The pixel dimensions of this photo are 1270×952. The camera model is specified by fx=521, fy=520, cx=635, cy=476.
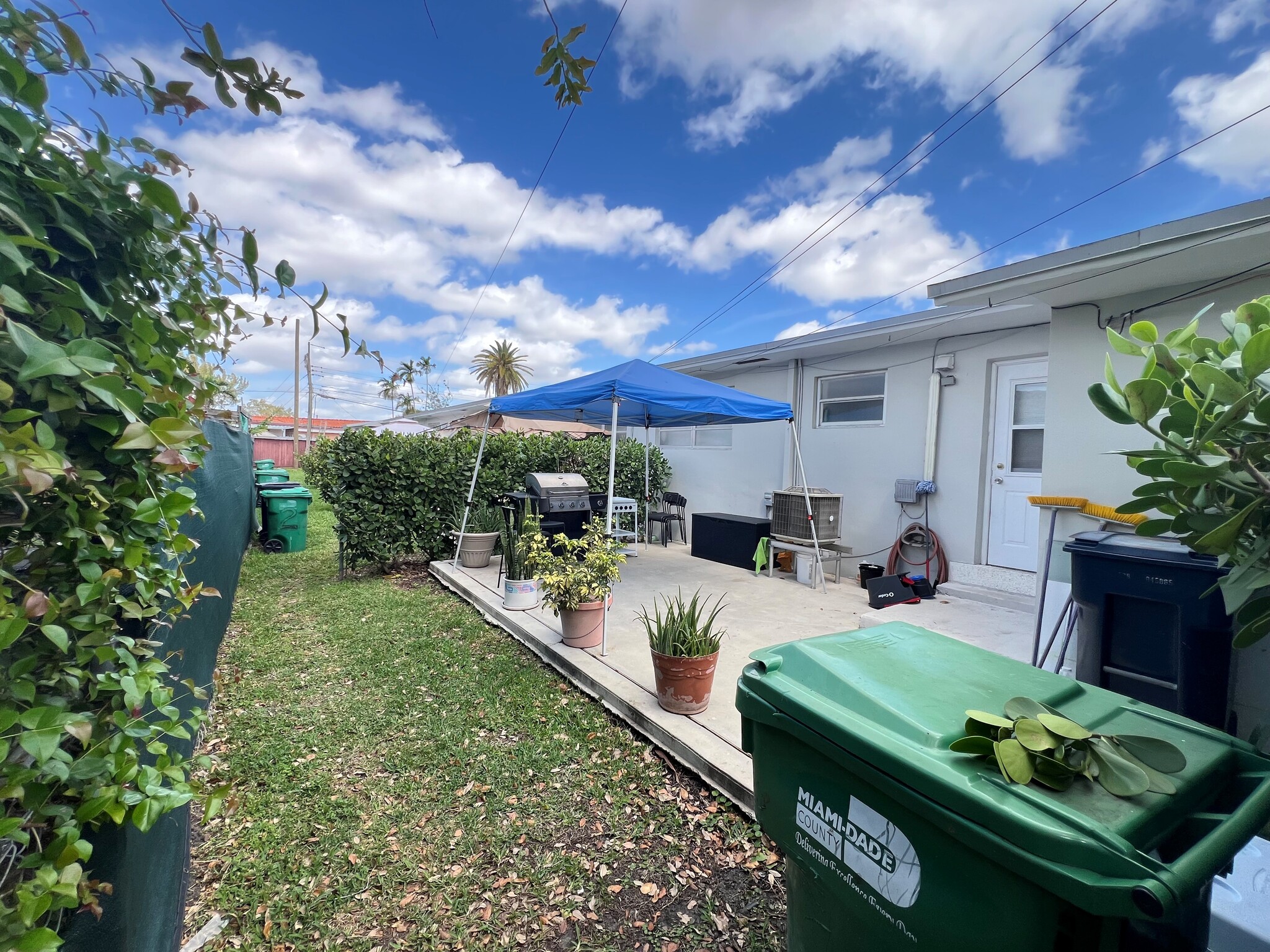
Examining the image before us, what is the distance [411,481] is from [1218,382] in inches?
281

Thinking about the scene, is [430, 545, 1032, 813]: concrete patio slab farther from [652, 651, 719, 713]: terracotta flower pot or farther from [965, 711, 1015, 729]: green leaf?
[965, 711, 1015, 729]: green leaf

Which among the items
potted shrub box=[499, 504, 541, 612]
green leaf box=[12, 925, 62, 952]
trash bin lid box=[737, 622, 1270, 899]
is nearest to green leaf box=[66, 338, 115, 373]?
green leaf box=[12, 925, 62, 952]

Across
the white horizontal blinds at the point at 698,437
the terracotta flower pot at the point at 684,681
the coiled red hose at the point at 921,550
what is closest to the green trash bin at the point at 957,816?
the terracotta flower pot at the point at 684,681

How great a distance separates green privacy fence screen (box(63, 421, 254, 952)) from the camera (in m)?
1.09

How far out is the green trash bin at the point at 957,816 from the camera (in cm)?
76

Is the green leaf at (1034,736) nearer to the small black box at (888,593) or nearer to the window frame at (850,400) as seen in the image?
the small black box at (888,593)

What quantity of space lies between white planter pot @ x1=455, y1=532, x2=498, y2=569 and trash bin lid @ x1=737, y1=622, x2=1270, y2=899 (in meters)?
5.77

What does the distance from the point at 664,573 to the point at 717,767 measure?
4.16 m

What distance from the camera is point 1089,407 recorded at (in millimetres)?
3389

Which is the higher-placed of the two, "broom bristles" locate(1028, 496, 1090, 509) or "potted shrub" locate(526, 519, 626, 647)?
"broom bristles" locate(1028, 496, 1090, 509)

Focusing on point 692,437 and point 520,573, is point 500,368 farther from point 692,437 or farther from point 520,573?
point 520,573

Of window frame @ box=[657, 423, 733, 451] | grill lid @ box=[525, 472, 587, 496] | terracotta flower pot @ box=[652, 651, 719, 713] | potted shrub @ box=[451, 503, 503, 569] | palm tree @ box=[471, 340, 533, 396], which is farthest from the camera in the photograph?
palm tree @ box=[471, 340, 533, 396]

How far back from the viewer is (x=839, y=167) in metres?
8.18

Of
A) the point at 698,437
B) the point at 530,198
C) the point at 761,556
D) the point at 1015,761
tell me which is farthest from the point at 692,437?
the point at 1015,761
